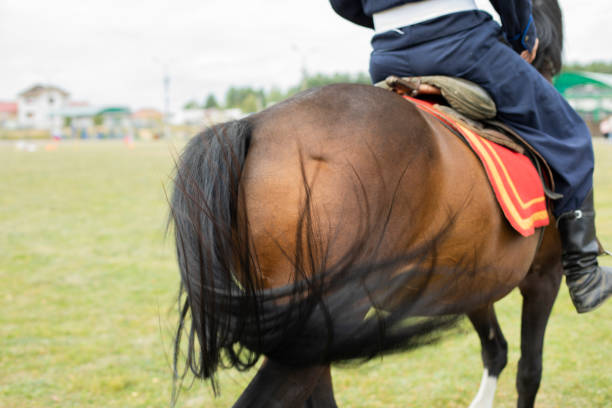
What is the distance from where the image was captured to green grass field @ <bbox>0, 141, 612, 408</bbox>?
3.69 meters

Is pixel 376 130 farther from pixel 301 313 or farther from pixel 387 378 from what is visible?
pixel 387 378

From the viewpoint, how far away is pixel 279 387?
5.50 ft

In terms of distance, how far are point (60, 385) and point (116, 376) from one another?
15.0 inches

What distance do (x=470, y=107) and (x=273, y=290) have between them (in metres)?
1.25

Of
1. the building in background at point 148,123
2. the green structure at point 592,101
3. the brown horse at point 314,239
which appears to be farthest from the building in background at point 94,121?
the brown horse at point 314,239

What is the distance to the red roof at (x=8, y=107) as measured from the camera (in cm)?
11894

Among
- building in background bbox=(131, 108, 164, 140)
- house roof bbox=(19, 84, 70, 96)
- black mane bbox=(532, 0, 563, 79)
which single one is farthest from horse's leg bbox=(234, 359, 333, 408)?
house roof bbox=(19, 84, 70, 96)

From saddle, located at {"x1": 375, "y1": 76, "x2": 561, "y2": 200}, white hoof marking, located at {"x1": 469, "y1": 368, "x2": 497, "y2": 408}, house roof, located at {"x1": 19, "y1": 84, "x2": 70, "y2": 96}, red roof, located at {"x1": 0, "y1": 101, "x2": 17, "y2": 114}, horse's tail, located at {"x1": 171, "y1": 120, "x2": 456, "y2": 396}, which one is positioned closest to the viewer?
horse's tail, located at {"x1": 171, "y1": 120, "x2": 456, "y2": 396}

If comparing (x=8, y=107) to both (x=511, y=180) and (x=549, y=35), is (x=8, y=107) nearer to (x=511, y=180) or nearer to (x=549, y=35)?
(x=549, y=35)

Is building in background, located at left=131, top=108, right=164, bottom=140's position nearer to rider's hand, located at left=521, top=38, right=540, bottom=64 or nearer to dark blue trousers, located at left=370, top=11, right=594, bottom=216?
rider's hand, located at left=521, top=38, right=540, bottom=64

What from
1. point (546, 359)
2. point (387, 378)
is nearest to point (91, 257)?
point (387, 378)

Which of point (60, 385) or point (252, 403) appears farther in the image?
point (60, 385)

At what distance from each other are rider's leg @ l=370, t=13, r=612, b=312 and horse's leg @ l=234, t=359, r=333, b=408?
4.70ft

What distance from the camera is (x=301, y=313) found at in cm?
162
